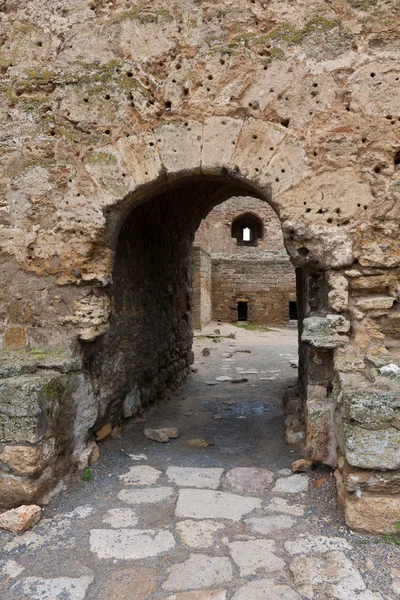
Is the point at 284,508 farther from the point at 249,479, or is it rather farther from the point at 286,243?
the point at 286,243

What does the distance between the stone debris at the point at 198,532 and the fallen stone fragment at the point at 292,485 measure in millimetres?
610

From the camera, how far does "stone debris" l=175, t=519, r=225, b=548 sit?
7.73 ft

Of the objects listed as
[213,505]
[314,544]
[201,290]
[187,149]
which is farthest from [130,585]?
[201,290]

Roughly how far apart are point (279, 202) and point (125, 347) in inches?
83.4

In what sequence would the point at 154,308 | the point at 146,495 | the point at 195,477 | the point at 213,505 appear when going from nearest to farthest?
the point at 213,505
the point at 146,495
the point at 195,477
the point at 154,308

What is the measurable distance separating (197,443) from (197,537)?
1.46 m

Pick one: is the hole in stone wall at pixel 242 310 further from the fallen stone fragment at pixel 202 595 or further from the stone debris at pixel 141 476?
the fallen stone fragment at pixel 202 595

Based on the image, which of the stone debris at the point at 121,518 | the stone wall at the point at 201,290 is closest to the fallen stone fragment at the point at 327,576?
the stone debris at the point at 121,518

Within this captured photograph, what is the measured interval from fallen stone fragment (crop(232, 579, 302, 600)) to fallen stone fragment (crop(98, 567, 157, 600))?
15.8 inches

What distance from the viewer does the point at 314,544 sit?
231 cm

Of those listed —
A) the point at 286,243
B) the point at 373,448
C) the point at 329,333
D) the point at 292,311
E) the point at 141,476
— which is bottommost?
the point at 141,476

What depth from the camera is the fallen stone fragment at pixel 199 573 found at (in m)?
2.01

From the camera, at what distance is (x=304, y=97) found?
316 cm

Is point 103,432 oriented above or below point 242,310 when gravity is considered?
below
